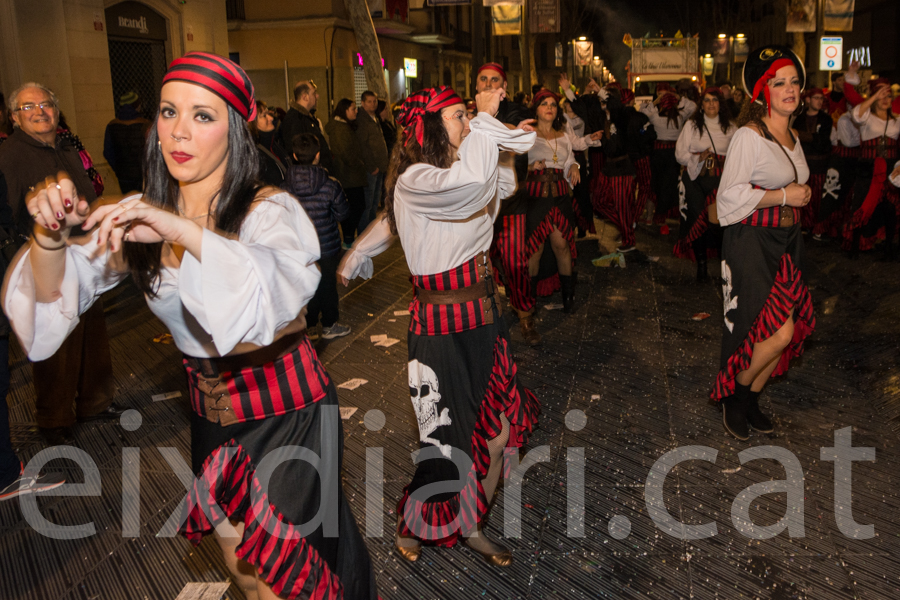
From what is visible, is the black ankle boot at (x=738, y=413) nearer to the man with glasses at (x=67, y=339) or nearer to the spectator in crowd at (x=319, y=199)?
the spectator in crowd at (x=319, y=199)

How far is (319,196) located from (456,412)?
12.0ft

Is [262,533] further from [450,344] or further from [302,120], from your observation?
[302,120]

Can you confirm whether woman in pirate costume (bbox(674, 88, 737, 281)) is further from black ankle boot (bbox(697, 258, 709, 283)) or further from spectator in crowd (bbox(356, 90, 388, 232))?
spectator in crowd (bbox(356, 90, 388, 232))

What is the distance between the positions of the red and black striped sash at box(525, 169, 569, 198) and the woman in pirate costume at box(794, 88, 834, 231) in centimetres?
469

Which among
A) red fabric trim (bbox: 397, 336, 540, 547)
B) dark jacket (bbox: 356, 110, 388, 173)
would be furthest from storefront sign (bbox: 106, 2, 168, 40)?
red fabric trim (bbox: 397, 336, 540, 547)

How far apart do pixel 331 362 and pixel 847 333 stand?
4.51 meters

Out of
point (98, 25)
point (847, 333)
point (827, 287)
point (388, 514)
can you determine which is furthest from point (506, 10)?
point (388, 514)

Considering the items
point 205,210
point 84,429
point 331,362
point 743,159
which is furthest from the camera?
point 331,362

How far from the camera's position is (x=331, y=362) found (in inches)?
A: 250

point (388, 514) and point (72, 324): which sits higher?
point (72, 324)

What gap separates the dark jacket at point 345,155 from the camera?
1071 cm

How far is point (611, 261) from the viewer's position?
31.7 ft

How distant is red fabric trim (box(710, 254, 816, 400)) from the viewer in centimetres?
435

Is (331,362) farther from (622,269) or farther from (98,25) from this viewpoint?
(98,25)
